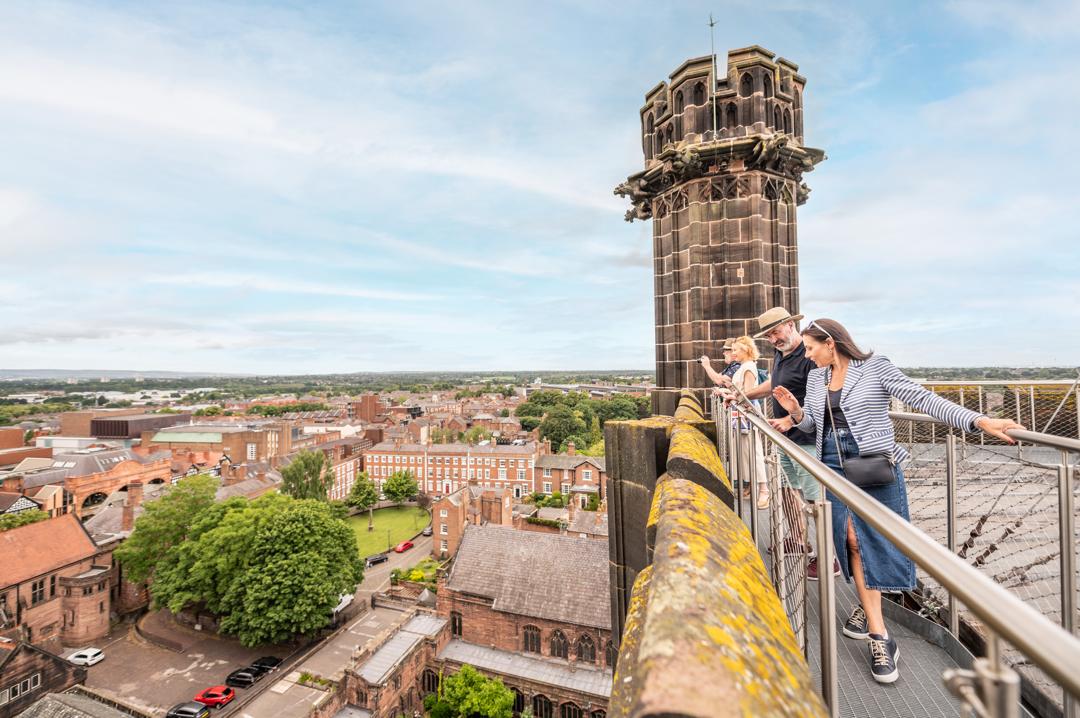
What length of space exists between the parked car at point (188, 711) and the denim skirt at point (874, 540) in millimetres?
26938

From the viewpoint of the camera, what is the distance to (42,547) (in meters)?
28.8

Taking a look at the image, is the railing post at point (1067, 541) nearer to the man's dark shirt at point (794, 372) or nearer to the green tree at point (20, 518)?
the man's dark shirt at point (794, 372)

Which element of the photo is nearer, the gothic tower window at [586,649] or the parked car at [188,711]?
the parked car at [188,711]

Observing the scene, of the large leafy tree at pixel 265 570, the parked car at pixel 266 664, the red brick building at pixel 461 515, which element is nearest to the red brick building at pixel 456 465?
the red brick building at pixel 461 515

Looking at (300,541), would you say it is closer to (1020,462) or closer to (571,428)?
(1020,462)

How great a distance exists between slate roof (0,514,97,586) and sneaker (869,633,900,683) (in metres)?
38.2

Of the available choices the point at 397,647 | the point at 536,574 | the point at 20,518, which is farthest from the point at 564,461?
the point at 20,518

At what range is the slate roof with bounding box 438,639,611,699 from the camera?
21500 mm

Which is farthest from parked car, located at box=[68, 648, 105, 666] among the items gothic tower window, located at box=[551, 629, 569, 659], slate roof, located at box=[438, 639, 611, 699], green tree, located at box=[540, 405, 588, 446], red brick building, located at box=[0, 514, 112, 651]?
green tree, located at box=[540, 405, 588, 446]

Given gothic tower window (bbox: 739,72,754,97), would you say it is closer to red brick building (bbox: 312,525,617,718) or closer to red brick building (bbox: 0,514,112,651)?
red brick building (bbox: 312,525,617,718)

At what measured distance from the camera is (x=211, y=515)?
30266 mm

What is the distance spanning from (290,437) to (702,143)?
250 feet

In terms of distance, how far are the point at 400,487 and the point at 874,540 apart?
182 feet

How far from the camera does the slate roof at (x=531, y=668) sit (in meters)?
21.5
